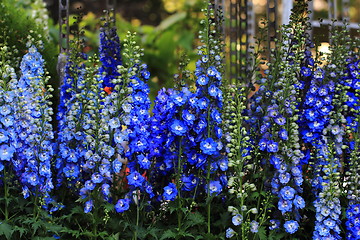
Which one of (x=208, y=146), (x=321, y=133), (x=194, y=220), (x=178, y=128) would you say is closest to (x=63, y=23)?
(x=178, y=128)

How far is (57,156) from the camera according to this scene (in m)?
3.66

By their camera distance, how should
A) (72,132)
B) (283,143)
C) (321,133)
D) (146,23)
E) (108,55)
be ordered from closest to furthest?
(283,143) → (72,132) → (321,133) → (108,55) → (146,23)

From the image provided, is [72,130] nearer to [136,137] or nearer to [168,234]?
[136,137]

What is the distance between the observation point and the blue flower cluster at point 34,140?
3.36 m

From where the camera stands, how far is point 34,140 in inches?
132

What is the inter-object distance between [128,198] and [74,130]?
1.82ft

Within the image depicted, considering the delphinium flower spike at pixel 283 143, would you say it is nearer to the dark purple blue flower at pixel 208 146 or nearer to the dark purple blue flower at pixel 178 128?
the dark purple blue flower at pixel 208 146

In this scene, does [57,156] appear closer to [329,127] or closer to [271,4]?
[329,127]

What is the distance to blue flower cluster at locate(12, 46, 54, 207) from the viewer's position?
336 centimetres

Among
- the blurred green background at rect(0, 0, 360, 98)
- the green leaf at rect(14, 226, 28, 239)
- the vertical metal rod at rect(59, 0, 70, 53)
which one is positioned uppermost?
the blurred green background at rect(0, 0, 360, 98)

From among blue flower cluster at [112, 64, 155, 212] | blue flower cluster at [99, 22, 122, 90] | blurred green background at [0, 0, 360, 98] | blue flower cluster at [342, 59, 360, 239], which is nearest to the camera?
blue flower cluster at [112, 64, 155, 212]

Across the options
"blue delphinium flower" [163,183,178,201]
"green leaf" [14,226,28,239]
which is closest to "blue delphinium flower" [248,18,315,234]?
"blue delphinium flower" [163,183,178,201]

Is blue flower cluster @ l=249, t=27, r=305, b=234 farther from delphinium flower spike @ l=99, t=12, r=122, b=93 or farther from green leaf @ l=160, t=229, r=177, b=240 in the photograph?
delphinium flower spike @ l=99, t=12, r=122, b=93

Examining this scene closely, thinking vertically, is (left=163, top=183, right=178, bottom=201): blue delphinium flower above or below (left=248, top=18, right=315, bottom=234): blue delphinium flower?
below
